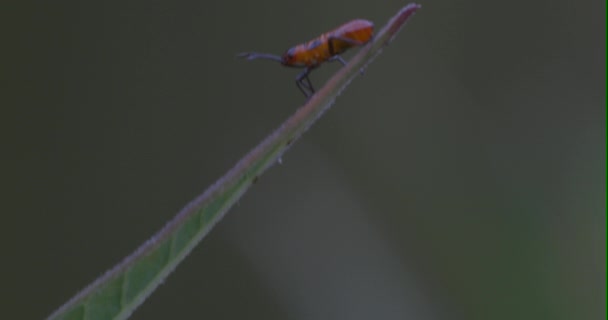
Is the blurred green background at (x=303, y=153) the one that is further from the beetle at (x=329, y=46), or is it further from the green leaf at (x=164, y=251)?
the green leaf at (x=164, y=251)

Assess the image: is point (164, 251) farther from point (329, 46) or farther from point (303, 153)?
point (303, 153)

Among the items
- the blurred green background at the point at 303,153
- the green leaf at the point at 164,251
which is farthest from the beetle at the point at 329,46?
the blurred green background at the point at 303,153

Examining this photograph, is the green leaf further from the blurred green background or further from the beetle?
the blurred green background

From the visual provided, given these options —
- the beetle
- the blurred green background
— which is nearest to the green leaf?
the beetle

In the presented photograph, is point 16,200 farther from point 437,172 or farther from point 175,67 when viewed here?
point 437,172

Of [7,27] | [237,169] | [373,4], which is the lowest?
[373,4]

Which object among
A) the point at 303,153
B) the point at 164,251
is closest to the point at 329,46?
the point at 164,251

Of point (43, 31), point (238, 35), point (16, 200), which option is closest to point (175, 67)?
point (238, 35)
